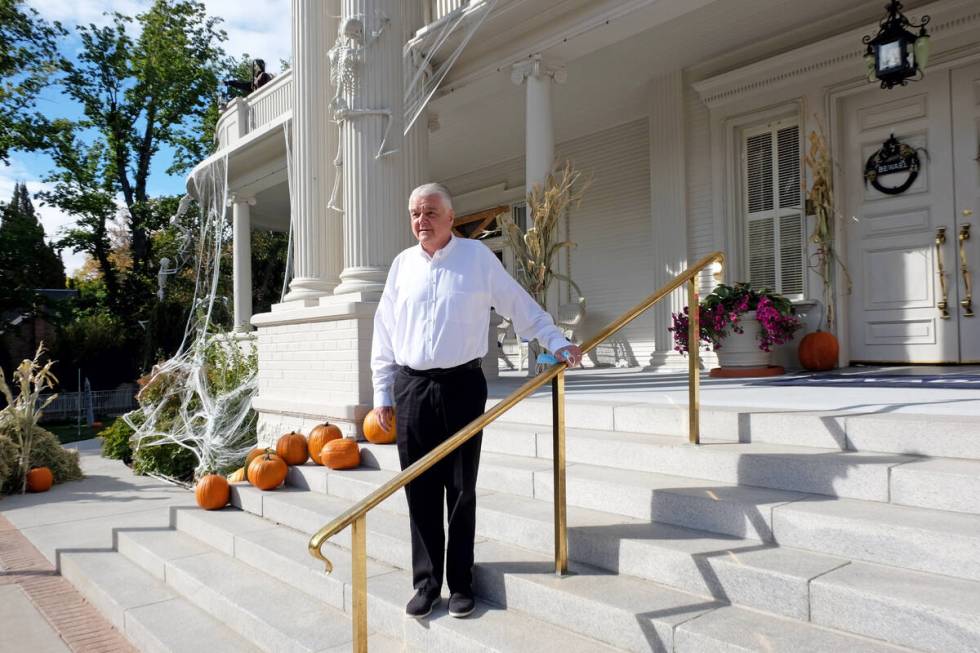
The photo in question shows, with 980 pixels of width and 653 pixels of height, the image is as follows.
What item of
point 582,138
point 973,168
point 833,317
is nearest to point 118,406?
point 582,138

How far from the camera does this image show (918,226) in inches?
238

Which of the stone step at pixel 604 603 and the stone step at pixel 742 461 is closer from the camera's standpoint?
the stone step at pixel 604 603

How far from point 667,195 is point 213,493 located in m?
5.52

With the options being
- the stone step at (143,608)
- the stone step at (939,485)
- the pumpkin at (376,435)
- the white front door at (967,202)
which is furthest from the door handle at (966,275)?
the stone step at (143,608)

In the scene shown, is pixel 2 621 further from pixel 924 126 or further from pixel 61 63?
pixel 61 63

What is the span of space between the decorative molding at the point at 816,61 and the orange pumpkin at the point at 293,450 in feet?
17.6

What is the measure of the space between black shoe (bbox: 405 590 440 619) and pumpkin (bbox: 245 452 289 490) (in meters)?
2.18

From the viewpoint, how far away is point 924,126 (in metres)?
6.00

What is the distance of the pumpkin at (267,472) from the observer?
4574 millimetres

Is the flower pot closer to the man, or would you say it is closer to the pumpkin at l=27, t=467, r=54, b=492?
the man

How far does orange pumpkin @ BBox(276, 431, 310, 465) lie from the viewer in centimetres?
483

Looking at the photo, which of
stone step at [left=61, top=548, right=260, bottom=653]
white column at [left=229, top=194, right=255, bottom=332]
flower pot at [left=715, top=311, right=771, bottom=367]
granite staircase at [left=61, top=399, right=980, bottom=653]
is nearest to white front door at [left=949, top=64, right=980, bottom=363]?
flower pot at [left=715, top=311, right=771, bottom=367]

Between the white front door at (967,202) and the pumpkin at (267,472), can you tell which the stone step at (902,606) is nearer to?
the pumpkin at (267,472)

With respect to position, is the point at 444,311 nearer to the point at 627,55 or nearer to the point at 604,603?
the point at 604,603
